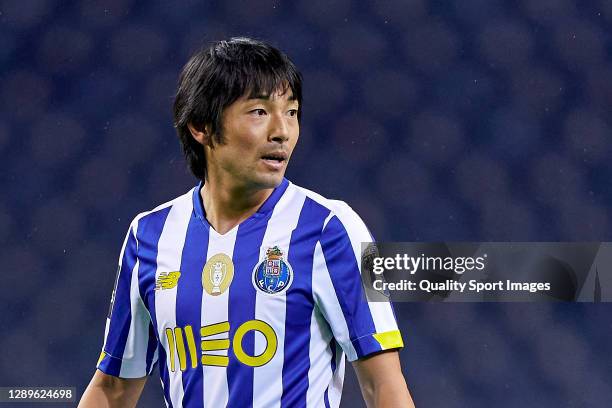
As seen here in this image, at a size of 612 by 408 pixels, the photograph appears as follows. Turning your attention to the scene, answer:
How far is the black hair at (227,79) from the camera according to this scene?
1444mm

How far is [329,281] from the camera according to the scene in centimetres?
138

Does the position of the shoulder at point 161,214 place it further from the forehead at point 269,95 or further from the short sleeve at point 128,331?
the forehead at point 269,95

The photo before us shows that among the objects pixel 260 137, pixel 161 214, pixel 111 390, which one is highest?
pixel 260 137

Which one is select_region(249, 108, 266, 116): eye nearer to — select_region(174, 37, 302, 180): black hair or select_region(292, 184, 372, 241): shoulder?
select_region(174, 37, 302, 180): black hair

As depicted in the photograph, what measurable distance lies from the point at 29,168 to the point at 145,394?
1.81ft

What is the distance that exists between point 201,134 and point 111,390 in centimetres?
44

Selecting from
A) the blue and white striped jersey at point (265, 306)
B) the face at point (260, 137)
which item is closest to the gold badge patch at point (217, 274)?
the blue and white striped jersey at point (265, 306)

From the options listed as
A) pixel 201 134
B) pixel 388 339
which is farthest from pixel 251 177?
pixel 388 339

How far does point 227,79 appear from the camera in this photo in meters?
1.46

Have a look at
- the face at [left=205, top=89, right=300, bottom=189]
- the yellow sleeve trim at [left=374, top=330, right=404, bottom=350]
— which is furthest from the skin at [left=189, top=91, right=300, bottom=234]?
the yellow sleeve trim at [left=374, top=330, right=404, bottom=350]

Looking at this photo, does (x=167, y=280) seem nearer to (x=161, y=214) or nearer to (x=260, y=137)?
(x=161, y=214)

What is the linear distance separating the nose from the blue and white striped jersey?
0.11 m

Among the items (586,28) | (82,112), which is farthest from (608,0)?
(82,112)

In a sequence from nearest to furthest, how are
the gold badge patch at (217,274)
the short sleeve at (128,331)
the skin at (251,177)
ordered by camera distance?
the skin at (251,177) < the gold badge patch at (217,274) < the short sleeve at (128,331)
